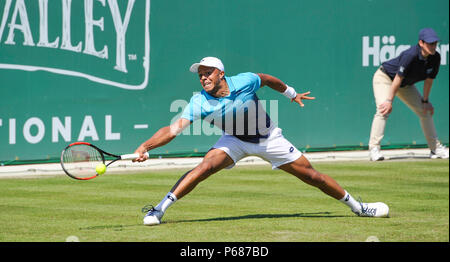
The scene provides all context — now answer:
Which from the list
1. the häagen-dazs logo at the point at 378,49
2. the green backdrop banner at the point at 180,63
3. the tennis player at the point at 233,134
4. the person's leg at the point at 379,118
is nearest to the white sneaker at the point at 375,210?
the tennis player at the point at 233,134

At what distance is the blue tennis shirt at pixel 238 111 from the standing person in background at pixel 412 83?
14.9 ft

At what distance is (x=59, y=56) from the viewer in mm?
13617

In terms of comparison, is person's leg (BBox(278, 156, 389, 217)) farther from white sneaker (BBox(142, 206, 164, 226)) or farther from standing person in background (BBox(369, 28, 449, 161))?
standing person in background (BBox(369, 28, 449, 161))

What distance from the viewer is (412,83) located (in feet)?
46.0

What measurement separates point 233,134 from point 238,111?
0.91ft

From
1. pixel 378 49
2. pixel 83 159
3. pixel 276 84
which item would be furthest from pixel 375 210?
pixel 378 49

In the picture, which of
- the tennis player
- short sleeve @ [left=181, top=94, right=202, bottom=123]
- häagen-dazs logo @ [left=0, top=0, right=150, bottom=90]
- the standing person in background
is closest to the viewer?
short sleeve @ [left=181, top=94, right=202, bottom=123]

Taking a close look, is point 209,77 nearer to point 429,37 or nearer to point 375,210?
point 375,210

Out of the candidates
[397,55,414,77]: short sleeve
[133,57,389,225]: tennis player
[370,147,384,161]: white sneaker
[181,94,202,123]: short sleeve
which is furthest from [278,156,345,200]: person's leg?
A: [370,147,384,161]: white sneaker

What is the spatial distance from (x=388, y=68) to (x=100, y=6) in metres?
4.64

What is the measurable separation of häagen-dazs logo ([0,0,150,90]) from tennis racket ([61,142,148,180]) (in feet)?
17.4

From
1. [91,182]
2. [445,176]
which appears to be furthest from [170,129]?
[445,176]

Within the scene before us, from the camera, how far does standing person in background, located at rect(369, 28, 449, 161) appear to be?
13.4 metres

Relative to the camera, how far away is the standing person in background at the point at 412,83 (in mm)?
13398
